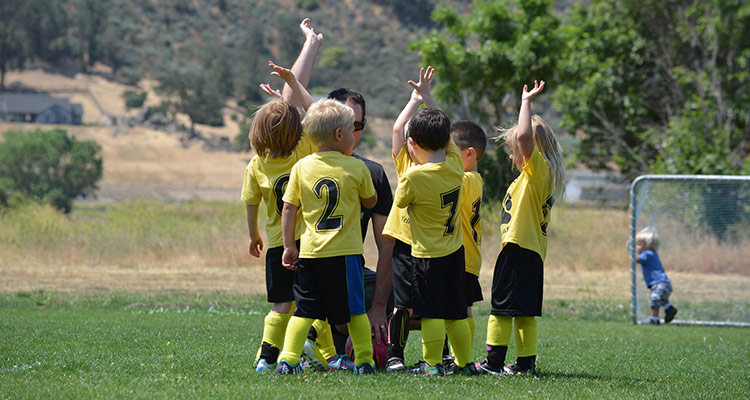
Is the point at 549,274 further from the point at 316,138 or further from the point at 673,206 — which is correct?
the point at 316,138

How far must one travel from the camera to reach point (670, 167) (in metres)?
21.7

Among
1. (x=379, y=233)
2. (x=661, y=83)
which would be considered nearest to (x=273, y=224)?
(x=379, y=233)

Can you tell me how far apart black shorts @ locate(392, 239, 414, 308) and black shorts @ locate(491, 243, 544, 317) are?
67 centimetres

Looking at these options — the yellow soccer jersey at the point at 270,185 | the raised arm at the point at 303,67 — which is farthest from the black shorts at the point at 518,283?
the raised arm at the point at 303,67

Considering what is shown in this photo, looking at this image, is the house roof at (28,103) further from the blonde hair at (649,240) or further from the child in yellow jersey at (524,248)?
the child in yellow jersey at (524,248)

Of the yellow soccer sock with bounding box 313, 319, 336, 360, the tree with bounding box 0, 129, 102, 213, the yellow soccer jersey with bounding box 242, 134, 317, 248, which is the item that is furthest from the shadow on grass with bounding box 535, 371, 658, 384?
the tree with bounding box 0, 129, 102, 213

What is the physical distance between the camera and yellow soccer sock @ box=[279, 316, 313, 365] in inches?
196

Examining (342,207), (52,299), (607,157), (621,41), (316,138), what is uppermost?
(621,41)

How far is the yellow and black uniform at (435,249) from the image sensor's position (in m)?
5.09

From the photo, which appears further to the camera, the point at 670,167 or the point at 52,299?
the point at 670,167

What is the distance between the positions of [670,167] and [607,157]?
223 inches

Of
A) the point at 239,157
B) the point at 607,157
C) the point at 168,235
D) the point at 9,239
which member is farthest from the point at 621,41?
the point at 239,157

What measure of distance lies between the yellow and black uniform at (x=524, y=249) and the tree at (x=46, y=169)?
34.3 metres

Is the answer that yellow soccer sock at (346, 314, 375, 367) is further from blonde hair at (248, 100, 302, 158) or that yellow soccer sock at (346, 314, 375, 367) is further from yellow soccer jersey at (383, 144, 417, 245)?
blonde hair at (248, 100, 302, 158)
